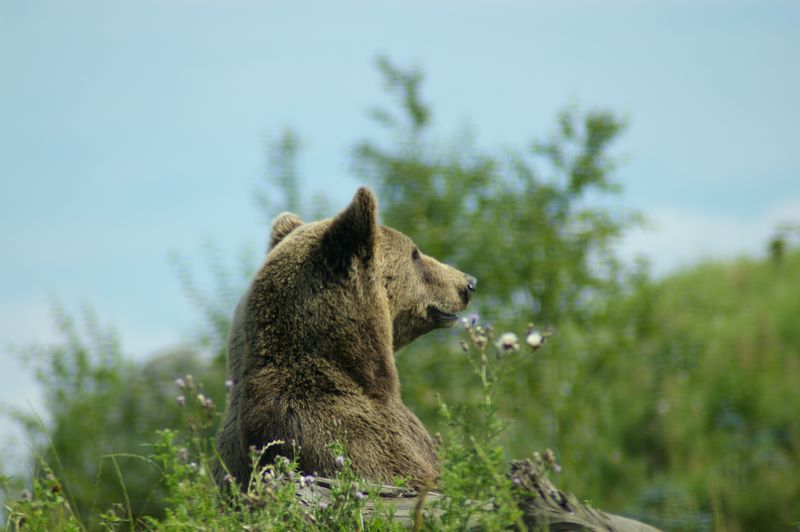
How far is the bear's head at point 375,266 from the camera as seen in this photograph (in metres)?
5.68

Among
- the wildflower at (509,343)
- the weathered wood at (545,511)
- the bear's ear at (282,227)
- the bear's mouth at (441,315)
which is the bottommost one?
the weathered wood at (545,511)

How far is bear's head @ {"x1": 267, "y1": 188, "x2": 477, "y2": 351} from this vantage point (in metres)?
5.68

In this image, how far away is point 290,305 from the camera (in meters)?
5.47

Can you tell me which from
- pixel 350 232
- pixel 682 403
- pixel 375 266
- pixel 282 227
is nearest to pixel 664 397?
pixel 682 403

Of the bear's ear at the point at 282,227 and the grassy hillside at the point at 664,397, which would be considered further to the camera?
the grassy hillside at the point at 664,397

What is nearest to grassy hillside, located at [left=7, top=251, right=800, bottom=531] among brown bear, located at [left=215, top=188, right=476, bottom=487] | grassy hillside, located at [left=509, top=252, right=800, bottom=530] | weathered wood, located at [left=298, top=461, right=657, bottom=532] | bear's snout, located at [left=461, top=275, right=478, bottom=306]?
grassy hillside, located at [left=509, top=252, right=800, bottom=530]

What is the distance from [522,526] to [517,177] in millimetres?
16630

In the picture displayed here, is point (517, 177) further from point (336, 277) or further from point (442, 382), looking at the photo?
point (336, 277)

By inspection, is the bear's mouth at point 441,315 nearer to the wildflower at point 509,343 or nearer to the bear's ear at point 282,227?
the bear's ear at point 282,227

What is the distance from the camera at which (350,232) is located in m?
5.73

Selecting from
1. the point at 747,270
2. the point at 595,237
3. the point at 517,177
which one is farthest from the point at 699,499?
the point at 747,270

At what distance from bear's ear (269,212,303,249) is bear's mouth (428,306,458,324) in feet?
3.57

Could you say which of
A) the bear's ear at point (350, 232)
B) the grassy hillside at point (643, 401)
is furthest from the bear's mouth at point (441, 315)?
the grassy hillside at point (643, 401)

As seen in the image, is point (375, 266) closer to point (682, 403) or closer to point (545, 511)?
point (545, 511)
